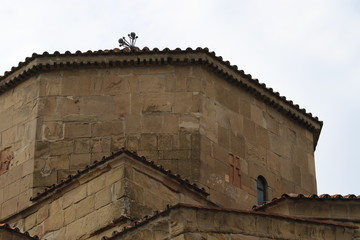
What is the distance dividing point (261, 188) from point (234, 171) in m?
0.91

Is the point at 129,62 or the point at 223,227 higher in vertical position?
the point at 129,62

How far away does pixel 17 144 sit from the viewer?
21.9 m

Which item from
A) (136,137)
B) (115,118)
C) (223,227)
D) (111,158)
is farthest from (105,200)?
(223,227)

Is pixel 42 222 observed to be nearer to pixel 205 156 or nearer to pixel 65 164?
pixel 65 164

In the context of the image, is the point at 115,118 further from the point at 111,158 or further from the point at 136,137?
the point at 111,158

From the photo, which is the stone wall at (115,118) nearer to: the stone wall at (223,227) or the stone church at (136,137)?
the stone church at (136,137)

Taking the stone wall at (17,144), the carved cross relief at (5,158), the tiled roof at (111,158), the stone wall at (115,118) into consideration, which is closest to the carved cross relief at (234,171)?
the stone wall at (115,118)

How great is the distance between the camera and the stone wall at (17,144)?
21.3 meters

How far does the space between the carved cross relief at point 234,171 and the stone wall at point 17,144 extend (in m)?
3.76

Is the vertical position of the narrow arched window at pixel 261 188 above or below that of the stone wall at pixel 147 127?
below

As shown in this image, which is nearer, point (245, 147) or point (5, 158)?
point (5, 158)

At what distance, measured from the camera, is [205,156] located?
834 inches

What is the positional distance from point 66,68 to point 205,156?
11.0ft

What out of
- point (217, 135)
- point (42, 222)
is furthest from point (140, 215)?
point (217, 135)
